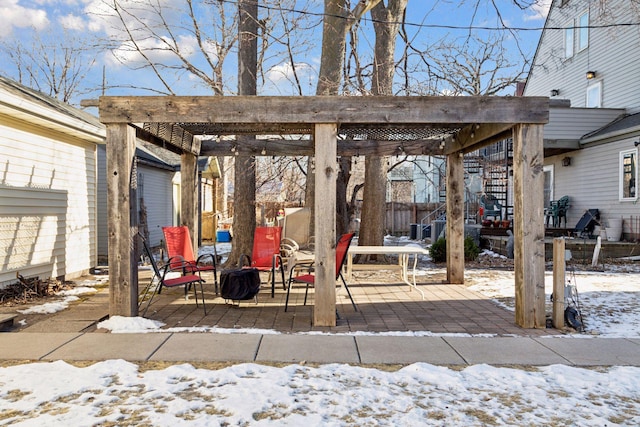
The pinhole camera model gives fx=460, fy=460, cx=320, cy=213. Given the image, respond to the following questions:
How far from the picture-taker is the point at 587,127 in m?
13.1

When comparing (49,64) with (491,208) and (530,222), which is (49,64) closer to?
(491,208)

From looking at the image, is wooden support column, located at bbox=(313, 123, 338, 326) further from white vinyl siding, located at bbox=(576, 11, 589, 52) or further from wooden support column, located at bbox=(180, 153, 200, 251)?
Answer: white vinyl siding, located at bbox=(576, 11, 589, 52)

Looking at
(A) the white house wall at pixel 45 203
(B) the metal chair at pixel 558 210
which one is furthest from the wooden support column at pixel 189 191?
(B) the metal chair at pixel 558 210

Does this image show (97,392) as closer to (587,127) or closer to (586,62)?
(587,127)

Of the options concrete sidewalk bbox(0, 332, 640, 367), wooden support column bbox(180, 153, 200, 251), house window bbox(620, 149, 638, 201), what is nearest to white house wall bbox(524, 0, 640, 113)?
house window bbox(620, 149, 638, 201)

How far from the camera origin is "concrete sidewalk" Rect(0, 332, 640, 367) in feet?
12.2

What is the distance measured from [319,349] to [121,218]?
252 cm

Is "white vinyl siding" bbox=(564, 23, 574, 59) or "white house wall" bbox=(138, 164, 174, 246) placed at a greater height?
"white vinyl siding" bbox=(564, 23, 574, 59)

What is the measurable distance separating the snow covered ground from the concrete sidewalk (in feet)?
0.64

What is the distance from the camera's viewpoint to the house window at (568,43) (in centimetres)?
1533

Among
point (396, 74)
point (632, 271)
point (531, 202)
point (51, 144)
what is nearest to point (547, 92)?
point (396, 74)

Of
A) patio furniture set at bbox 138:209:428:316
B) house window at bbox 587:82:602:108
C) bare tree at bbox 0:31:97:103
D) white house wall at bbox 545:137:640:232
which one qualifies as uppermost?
bare tree at bbox 0:31:97:103

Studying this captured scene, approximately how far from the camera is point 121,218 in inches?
190

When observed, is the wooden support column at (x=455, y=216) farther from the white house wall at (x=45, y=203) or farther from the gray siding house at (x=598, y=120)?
the white house wall at (x=45, y=203)
